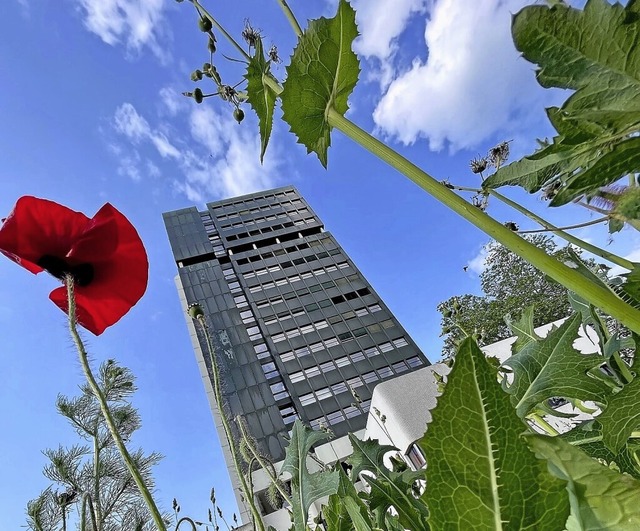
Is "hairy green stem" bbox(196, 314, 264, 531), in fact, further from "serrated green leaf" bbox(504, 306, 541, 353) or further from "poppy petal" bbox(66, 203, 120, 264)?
"serrated green leaf" bbox(504, 306, 541, 353)

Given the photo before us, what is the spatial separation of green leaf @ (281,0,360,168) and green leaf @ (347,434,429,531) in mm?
503

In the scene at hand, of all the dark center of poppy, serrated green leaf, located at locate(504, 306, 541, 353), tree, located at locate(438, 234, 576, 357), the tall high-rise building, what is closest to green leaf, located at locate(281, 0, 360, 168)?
the dark center of poppy

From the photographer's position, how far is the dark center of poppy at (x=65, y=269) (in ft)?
2.70

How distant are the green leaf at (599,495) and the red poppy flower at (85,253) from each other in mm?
836

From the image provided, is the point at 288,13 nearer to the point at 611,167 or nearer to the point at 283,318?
the point at 611,167

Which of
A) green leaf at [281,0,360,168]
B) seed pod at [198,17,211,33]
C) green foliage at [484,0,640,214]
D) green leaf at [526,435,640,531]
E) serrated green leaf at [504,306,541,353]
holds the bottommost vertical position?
green leaf at [526,435,640,531]

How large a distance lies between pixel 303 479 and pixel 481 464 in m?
0.52

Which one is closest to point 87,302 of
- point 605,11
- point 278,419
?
point 605,11

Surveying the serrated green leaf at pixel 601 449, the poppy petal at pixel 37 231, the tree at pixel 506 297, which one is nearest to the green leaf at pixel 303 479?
the serrated green leaf at pixel 601 449

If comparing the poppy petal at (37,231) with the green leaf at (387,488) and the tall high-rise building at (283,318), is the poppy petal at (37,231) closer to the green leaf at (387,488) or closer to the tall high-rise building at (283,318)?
the green leaf at (387,488)

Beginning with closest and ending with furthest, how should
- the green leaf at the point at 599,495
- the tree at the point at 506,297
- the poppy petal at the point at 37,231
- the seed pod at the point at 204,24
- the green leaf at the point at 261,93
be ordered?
the green leaf at the point at 599,495, the green leaf at the point at 261,93, the poppy petal at the point at 37,231, the seed pod at the point at 204,24, the tree at the point at 506,297

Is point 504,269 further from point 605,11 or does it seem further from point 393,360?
point 605,11

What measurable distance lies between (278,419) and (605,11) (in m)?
26.1

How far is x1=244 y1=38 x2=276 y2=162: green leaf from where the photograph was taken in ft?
2.13
